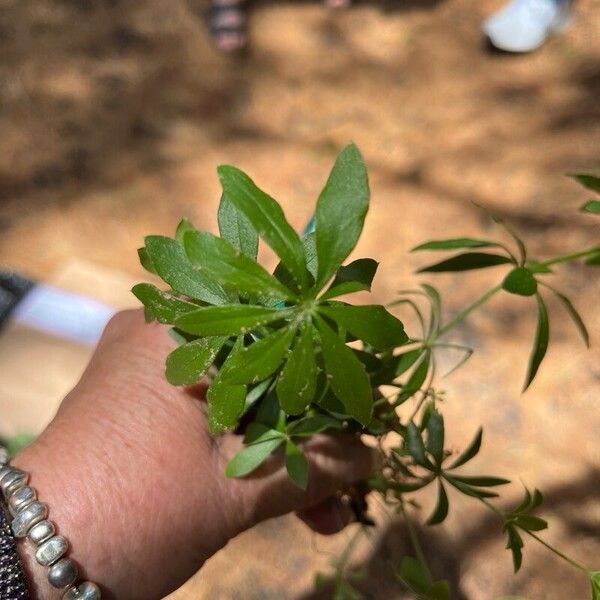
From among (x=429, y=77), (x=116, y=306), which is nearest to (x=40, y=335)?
(x=116, y=306)

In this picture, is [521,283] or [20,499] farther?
[20,499]

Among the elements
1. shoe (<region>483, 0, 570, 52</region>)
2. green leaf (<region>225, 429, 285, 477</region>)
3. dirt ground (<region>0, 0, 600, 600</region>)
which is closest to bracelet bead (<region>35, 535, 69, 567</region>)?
green leaf (<region>225, 429, 285, 477</region>)

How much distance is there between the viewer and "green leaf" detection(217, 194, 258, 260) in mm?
741

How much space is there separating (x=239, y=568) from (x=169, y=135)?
155cm

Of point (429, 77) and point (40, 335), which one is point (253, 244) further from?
point (429, 77)

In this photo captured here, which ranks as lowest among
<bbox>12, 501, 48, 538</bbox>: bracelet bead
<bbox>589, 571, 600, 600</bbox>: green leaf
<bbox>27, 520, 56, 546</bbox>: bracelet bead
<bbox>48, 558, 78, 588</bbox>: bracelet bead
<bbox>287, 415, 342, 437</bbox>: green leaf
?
<bbox>589, 571, 600, 600</bbox>: green leaf

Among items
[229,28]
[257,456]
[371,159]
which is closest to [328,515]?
[257,456]

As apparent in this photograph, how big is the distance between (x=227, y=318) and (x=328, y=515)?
553 millimetres

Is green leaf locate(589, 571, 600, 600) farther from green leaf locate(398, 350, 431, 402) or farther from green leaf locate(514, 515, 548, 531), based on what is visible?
green leaf locate(398, 350, 431, 402)

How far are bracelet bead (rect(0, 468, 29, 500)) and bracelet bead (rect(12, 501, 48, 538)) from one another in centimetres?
3

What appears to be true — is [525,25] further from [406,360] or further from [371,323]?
[371,323]

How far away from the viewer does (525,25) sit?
246cm

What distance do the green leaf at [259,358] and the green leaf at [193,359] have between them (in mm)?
83

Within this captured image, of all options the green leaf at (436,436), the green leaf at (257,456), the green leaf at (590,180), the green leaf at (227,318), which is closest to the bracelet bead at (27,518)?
the green leaf at (257,456)
